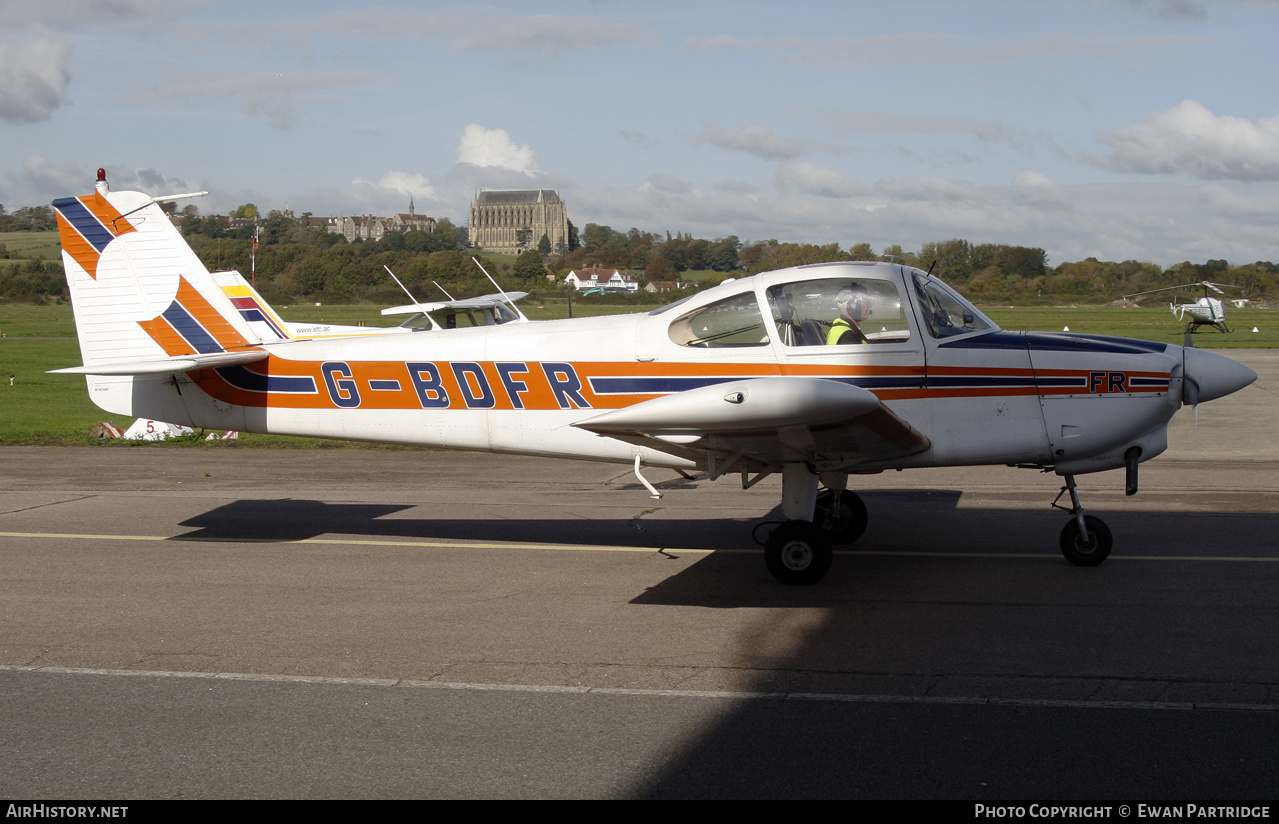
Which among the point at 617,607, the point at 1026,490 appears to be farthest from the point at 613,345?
the point at 1026,490

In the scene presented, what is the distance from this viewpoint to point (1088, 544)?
7293 mm

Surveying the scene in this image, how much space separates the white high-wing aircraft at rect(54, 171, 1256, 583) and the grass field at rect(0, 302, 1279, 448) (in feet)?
23.1

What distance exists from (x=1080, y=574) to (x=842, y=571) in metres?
1.64

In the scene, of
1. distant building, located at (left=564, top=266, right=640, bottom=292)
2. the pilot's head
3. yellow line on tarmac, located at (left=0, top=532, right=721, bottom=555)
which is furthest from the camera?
distant building, located at (left=564, top=266, right=640, bottom=292)

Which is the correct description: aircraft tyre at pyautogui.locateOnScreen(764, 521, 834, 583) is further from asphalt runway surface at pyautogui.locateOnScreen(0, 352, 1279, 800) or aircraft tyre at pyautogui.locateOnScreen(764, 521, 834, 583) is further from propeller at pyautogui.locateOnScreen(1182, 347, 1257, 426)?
propeller at pyautogui.locateOnScreen(1182, 347, 1257, 426)

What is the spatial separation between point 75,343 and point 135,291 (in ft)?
124

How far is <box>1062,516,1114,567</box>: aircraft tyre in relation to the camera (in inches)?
285

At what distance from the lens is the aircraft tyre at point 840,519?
27.2 feet

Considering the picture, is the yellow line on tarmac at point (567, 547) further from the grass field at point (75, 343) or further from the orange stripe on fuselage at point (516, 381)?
the grass field at point (75, 343)

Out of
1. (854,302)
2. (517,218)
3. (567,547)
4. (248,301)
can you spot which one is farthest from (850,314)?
(517,218)

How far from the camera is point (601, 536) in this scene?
8805 millimetres

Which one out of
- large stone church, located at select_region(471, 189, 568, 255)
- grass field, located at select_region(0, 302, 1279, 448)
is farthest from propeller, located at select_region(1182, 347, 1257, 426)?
large stone church, located at select_region(471, 189, 568, 255)

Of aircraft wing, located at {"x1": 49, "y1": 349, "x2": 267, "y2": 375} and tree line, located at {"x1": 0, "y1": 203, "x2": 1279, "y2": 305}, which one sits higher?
tree line, located at {"x1": 0, "y1": 203, "x2": 1279, "y2": 305}

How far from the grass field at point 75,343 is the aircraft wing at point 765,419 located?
8.16 m
